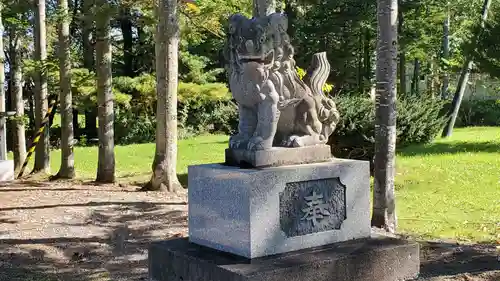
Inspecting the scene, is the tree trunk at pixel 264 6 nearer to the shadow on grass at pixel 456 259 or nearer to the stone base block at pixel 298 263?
the shadow on grass at pixel 456 259

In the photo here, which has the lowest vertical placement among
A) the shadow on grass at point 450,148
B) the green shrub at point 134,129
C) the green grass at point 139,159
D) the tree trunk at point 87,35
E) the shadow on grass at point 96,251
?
the shadow on grass at point 96,251

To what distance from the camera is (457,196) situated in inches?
457

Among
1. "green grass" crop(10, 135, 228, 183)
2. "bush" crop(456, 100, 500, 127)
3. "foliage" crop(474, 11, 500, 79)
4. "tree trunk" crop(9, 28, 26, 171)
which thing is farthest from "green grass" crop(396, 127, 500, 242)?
"bush" crop(456, 100, 500, 127)

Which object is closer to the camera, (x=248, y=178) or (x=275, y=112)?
(x=248, y=178)

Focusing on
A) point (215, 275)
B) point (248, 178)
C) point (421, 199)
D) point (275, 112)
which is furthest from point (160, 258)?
point (421, 199)

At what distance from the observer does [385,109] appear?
788 cm

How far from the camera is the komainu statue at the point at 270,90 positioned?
5.02m

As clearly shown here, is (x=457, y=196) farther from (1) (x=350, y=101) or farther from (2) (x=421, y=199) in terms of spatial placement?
(1) (x=350, y=101)

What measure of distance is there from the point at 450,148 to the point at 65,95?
1108 centimetres

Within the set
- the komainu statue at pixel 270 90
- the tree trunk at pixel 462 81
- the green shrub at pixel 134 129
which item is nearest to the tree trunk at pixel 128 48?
the green shrub at pixel 134 129

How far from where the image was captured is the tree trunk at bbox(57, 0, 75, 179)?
13070mm

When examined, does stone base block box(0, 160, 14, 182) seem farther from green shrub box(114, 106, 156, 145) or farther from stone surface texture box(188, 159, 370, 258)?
green shrub box(114, 106, 156, 145)

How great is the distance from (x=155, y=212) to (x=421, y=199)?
5264 mm

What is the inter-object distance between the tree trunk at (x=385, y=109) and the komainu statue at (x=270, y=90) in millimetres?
2534
